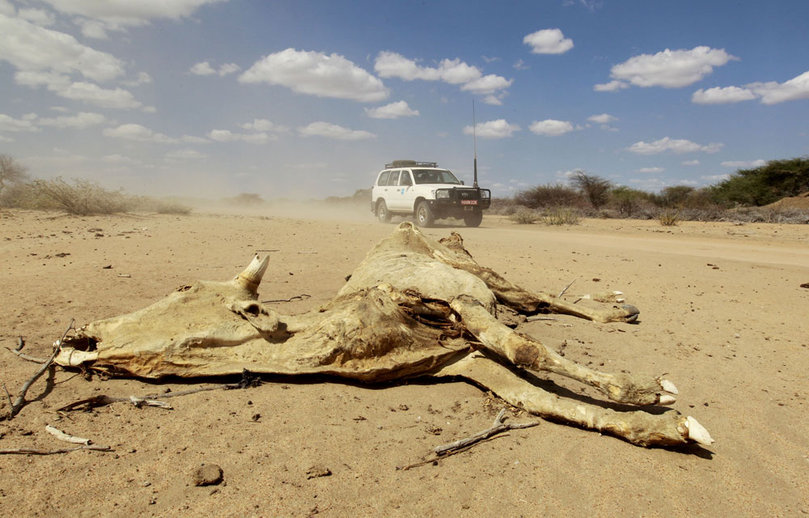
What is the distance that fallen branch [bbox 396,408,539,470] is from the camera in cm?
245

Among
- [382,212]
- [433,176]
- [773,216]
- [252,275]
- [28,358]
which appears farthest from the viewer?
[382,212]

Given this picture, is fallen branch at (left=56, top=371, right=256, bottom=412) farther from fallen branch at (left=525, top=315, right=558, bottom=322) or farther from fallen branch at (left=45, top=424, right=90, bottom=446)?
fallen branch at (left=525, top=315, right=558, bottom=322)

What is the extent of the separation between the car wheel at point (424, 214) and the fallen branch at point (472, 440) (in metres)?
13.4

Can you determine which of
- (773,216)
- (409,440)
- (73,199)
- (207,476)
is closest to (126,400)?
(207,476)

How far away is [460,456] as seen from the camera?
8.14 feet

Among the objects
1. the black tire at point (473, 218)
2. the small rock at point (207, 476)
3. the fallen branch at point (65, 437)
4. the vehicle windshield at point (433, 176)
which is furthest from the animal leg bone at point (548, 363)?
the vehicle windshield at point (433, 176)

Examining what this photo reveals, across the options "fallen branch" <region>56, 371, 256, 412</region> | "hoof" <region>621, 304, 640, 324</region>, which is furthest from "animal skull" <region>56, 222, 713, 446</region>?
"hoof" <region>621, 304, 640, 324</region>

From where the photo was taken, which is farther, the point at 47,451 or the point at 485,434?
the point at 485,434

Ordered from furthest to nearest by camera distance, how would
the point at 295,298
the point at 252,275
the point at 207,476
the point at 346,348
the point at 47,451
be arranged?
the point at 295,298 < the point at 252,275 < the point at 346,348 < the point at 47,451 < the point at 207,476

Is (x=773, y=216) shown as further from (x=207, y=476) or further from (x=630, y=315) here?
(x=207, y=476)

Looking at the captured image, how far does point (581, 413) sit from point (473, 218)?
14.3m

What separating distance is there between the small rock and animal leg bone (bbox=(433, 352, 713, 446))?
59.1 inches

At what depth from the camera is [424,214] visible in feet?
53.3

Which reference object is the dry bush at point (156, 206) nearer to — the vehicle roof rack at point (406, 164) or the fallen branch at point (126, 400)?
the vehicle roof rack at point (406, 164)
